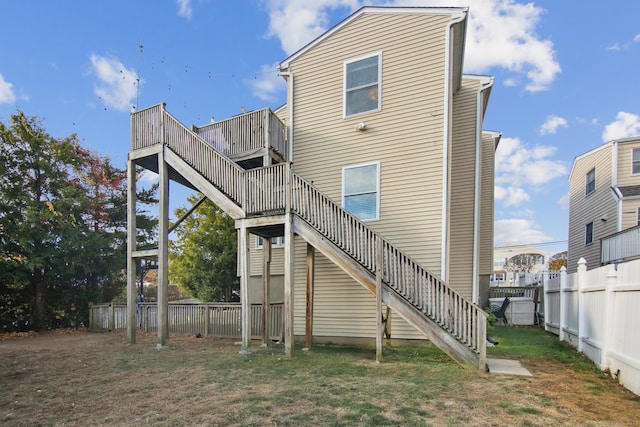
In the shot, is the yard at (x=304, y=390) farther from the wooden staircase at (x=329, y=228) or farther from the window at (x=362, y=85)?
the window at (x=362, y=85)

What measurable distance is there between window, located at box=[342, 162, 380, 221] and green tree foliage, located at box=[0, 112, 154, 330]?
34.5 ft

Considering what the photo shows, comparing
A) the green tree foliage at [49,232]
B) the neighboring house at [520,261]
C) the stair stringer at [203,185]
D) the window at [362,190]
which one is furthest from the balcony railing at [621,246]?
the neighboring house at [520,261]

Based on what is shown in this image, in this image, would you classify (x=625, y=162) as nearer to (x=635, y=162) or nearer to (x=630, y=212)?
(x=635, y=162)

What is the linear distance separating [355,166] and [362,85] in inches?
88.7

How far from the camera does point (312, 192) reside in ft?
25.4

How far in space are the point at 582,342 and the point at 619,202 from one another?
1111 centimetres

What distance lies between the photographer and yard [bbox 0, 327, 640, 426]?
13.3ft

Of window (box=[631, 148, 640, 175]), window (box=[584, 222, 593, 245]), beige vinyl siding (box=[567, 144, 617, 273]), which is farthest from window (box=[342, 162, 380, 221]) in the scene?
window (box=[584, 222, 593, 245])

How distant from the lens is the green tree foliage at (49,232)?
1259 centimetres

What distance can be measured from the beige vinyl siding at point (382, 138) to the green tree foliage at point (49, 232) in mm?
9387

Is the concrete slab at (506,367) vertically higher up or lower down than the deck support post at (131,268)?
lower down

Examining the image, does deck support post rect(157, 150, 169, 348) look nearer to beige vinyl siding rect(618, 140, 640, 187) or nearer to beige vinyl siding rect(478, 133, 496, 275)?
beige vinyl siding rect(478, 133, 496, 275)

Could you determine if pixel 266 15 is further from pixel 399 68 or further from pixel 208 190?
pixel 208 190

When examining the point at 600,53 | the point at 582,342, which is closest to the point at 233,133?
the point at 582,342
